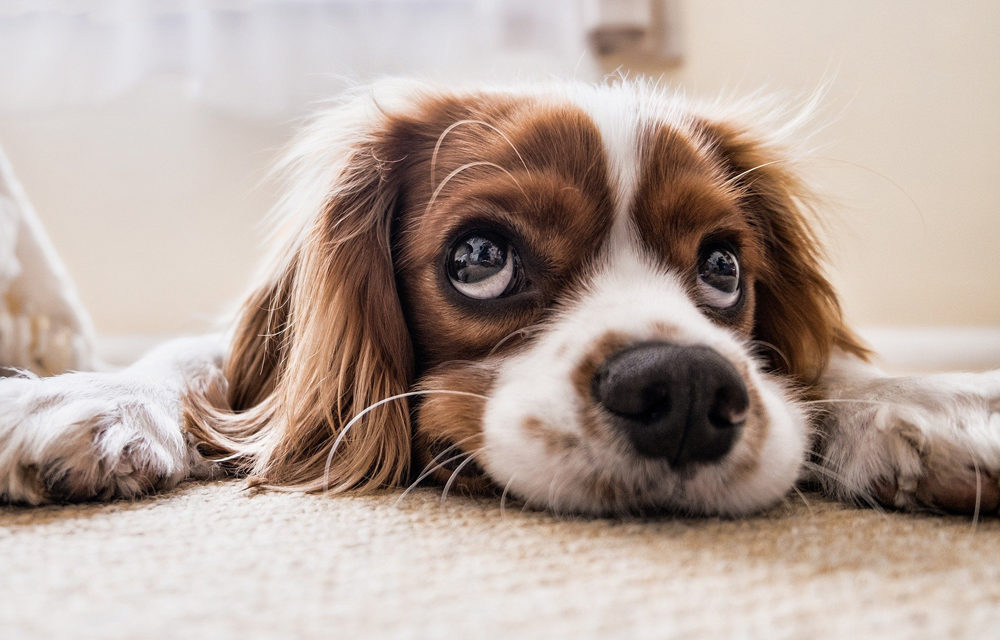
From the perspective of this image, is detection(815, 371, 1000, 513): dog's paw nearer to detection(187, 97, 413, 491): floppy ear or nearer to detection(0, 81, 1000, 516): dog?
detection(0, 81, 1000, 516): dog

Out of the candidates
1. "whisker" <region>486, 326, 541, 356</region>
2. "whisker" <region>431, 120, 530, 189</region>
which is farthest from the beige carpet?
"whisker" <region>431, 120, 530, 189</region>

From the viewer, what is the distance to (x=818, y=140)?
310cm

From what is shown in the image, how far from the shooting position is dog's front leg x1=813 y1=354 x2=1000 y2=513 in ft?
3.20

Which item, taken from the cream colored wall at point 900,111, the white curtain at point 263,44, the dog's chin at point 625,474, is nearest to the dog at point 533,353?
the dog's chin at point 625,474

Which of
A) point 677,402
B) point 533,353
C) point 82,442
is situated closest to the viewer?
point 677,402

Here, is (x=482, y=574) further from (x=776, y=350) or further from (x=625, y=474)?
(x=776, y=350)

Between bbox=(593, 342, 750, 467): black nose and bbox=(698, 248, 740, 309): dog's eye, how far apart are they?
38 cm

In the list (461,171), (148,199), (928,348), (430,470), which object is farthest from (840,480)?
(148,199)

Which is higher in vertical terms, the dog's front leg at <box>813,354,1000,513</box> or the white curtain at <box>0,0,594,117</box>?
the white curtain at <box>0,0,594,117</box>

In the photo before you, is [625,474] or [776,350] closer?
[625,474]

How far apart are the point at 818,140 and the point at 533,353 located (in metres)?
2.37

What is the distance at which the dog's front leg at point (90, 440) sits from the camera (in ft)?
3.33

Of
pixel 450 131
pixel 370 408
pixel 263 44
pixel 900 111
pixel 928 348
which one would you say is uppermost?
pixel 263 44

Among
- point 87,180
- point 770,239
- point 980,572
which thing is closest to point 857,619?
point 980,572
